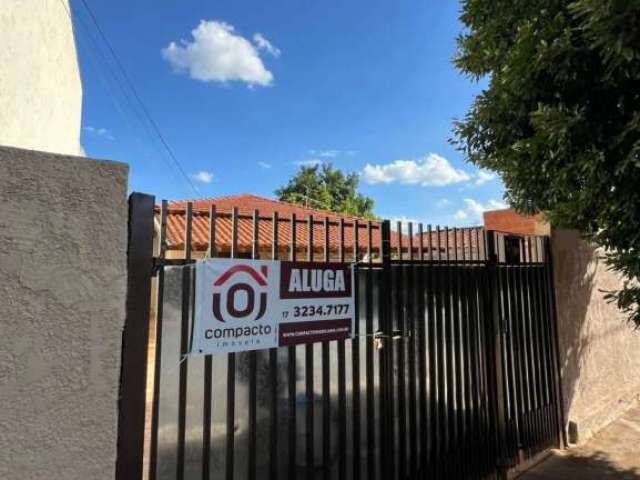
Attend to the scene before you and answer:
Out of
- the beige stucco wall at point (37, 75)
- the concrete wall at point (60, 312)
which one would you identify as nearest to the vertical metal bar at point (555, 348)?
the concrete wall at point (60, 312)

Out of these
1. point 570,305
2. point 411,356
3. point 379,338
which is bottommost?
point 411,356

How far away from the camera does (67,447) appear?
172 centimetres

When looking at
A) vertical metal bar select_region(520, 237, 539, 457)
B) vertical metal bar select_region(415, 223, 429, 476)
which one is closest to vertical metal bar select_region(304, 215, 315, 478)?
vertical metal bar select_region(415, 223, 429, 476)

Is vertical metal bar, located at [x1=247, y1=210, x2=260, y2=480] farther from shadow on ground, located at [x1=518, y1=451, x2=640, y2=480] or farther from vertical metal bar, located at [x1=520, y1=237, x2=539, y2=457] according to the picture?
vertical metal bar, located at [x1=520, y1=237, x2=539, y2=457]

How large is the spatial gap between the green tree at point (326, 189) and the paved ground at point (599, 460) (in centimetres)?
2914

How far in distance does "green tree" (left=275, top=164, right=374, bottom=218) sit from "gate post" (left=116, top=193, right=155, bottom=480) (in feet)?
107

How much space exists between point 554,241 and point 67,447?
18.3 ft

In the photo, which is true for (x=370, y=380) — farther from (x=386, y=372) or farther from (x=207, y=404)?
(x=207, y=404)

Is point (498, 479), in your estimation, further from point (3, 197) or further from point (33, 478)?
point (3, 197)

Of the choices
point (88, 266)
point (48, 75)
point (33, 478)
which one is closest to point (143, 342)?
point (88, 266)

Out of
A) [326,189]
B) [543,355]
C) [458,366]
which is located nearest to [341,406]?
[458,366]

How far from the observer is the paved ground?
4.68 meters

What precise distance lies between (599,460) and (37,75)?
838cm

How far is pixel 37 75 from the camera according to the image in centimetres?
607
